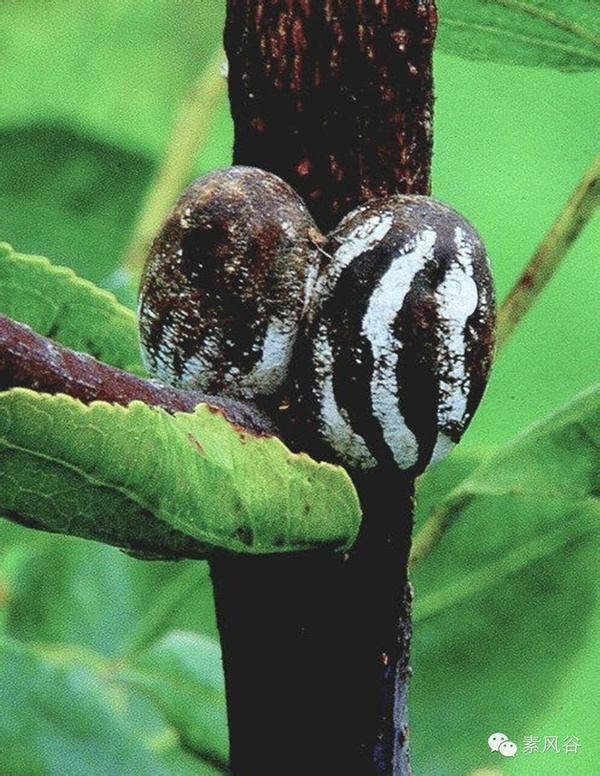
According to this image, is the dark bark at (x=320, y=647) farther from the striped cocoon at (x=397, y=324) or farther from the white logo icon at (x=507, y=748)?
→ the white logo icon at (x=507, y=748)

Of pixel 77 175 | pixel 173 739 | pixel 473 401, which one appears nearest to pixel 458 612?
pixel 173 739

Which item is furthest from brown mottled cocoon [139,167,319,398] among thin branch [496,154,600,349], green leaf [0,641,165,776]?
green leaf [0,641,165,776]

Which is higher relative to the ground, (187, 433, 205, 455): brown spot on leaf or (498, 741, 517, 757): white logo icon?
(187, 433, 205, 455): brown spot on leaf

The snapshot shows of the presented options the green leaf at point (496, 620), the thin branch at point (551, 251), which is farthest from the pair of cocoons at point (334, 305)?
the green leaf at point (496, 620)

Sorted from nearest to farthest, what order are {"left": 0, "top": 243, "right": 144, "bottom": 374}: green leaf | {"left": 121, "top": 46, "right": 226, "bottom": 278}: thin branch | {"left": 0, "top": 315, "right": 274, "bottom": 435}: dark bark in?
{"left": 0, "top": 315, "right": 274, "bottom": 435}: dark bark < {"left": 0, "top": 243, "right": 144, "bottom": 374}: green leaf < {"left": 121, "top": 46, "right": 226, "bottom": 278}: thin branch

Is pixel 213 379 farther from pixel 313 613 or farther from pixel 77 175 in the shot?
pixel 77 175

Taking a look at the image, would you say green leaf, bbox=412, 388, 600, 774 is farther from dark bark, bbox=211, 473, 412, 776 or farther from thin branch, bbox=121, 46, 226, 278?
dark bark, bbox=211, 473, 412, 776

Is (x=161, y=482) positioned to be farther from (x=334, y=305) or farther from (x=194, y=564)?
(x=194, y=564)
